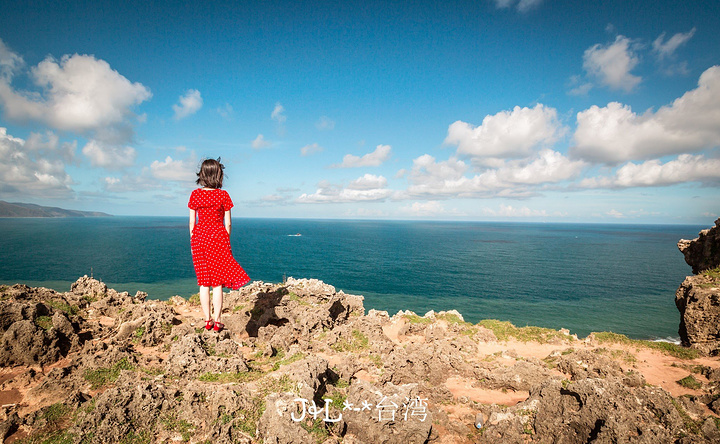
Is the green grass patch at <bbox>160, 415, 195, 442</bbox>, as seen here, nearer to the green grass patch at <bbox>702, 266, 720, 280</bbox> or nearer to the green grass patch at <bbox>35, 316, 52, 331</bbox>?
the green grass patch at <bbox>35, 316, 52, 331</bbox>

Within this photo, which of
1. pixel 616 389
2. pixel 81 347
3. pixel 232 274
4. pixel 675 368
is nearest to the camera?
pixel 616 389

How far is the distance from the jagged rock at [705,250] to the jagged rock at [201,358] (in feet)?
87.4

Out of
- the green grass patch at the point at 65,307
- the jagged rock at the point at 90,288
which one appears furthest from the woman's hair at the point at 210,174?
the jagged rock at the point at 90,288

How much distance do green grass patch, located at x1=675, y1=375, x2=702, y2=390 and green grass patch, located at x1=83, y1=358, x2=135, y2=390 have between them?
49.9 ft

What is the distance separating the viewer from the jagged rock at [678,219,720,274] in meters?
18.9

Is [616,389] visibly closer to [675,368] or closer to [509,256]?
[675,368]

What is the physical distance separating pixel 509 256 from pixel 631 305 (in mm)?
55021

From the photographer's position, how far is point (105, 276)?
6531 cm

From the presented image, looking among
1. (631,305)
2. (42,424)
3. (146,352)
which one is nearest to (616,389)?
(42,424)

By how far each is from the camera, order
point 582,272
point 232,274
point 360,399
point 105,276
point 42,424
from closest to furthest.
A: 1. point 42,424
2. point 360,399
3. point 232,274
4. point 105,276
5. point 582,272

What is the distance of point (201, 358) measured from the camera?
638 centimetres

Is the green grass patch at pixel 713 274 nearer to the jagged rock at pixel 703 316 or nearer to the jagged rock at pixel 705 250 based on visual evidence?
the jagged rock at pixel 703 316

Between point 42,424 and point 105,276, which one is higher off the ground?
point 42,424

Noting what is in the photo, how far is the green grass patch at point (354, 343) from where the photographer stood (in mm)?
10508
